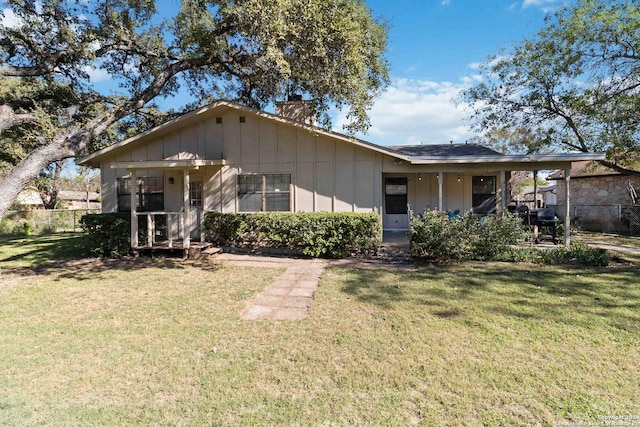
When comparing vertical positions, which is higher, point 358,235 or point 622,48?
point 622,48

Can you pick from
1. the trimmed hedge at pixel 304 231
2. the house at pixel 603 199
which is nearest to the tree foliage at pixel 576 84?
the house at pixel 603 199

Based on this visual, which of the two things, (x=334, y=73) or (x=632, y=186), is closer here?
(x=334, y=73)

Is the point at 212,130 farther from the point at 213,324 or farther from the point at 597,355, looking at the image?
the point at 597,355

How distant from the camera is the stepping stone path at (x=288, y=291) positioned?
4.71 meters

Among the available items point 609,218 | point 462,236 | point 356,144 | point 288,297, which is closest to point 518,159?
point 462,236

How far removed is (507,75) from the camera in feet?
51.4

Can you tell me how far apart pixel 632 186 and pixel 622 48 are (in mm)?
6575

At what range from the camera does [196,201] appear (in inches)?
412

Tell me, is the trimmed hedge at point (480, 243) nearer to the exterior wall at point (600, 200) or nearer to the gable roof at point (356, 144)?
the gable roof at point (356, 144)

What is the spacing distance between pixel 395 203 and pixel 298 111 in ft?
16.4

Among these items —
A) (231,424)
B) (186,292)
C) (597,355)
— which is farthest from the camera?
(186,292)

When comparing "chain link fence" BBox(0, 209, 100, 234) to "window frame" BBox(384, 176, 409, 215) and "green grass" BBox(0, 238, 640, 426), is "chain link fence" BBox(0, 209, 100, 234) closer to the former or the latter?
"green grass" BBox(0, 238, 640, 426)

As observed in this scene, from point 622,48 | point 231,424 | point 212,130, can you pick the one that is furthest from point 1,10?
point 622,48

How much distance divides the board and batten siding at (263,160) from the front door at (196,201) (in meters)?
0.26
